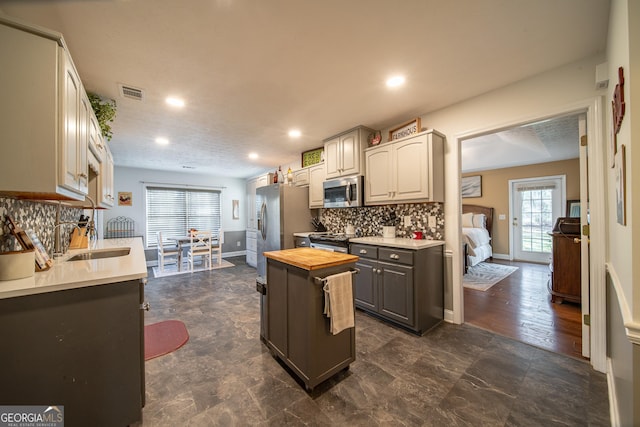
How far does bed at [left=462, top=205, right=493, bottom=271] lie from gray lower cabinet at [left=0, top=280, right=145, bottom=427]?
16.6ft

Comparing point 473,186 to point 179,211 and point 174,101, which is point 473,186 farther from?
point 179,211

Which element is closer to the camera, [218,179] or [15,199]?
[15,199]

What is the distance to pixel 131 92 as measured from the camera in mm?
2305

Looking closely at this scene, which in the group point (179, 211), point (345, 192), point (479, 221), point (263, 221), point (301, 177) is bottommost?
point (479, 221)

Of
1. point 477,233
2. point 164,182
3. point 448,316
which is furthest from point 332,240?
point 164,182

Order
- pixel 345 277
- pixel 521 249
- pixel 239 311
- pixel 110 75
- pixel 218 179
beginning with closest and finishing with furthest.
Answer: pixel 345 277 < pixel 110 75 < pixel 239 311 < pixel 521 249 < pixel 218 179

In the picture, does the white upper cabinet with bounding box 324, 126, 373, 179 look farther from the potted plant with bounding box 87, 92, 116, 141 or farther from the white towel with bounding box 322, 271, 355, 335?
the potted plant with bounding box 87, 92, 116, 141

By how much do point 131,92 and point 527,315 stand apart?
16.1 feet

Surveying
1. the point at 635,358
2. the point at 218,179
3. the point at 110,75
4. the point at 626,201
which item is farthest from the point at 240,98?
the point at 218,179

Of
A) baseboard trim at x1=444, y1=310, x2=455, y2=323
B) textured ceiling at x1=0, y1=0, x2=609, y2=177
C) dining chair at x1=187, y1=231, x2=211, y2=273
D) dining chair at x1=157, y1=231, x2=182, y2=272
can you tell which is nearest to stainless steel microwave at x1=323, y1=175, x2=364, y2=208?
textured ceiling at x1=0, y1=0, x2=609, y2=177

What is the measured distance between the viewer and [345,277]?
5.52 ft

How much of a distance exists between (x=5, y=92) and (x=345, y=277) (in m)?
1.93

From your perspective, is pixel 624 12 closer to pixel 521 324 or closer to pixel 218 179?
pixel 521 324

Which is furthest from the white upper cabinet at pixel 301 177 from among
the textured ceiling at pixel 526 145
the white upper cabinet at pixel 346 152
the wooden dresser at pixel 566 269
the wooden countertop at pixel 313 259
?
the wooden dresser at pixel 566 269
